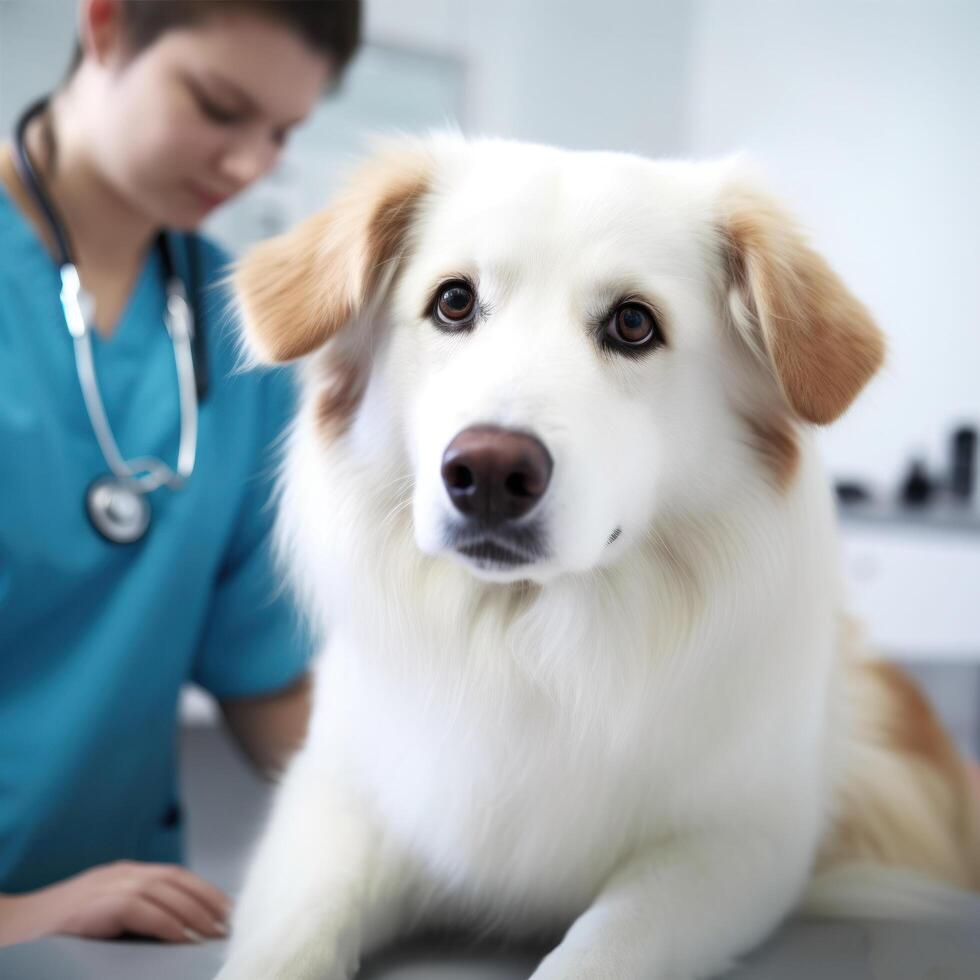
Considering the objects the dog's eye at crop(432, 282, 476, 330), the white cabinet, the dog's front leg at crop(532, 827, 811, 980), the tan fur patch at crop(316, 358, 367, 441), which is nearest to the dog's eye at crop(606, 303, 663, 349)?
the dog's eye at crop(432, 282, 476, 330)

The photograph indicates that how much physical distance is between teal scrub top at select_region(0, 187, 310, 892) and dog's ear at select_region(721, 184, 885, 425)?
0.65 m

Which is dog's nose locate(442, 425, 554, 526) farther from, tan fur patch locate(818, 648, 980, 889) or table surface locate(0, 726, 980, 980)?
tan fur patch locate(818, 648, 980, 889)

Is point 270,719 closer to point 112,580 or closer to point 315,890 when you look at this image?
point 112,580

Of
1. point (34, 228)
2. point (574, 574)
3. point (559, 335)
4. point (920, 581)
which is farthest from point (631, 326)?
point (920, 581)

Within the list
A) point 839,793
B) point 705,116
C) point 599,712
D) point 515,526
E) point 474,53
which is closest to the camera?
point 515,526

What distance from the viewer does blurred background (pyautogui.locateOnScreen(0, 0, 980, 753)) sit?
5.40 feet

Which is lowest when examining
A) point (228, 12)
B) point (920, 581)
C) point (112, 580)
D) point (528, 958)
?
point (920, 581)

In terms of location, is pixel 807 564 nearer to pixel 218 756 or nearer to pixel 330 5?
pixel 330 5

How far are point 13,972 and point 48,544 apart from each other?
47 centimetres

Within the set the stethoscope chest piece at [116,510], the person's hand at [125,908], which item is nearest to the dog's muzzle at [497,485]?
the person's hand at [125,908]

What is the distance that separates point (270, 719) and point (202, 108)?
0.79 m

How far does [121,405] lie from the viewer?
3.69 feet

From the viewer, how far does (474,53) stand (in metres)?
2.57

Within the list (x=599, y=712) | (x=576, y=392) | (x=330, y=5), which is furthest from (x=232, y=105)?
(x=599, y=712)
